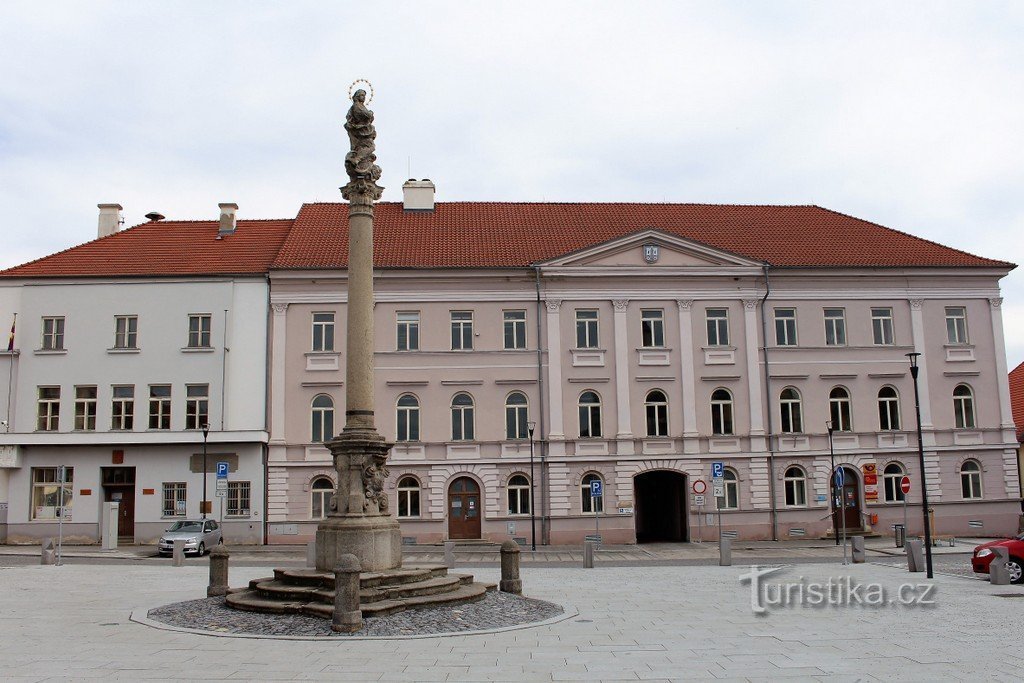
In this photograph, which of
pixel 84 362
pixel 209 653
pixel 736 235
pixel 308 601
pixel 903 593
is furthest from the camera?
pixel 736 235

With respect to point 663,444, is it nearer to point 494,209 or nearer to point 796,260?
point 796,260

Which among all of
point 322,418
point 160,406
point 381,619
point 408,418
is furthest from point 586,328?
point 381,619

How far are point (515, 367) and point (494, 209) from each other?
30.1 ft

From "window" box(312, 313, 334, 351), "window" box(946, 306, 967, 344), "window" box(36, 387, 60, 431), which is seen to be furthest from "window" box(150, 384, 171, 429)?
"window" box(946, 306, 967, 344)

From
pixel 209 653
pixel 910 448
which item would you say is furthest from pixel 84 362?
pixel 910 448

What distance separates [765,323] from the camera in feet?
134

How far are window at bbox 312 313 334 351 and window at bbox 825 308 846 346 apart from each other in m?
20.4

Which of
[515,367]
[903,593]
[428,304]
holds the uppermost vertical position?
[428,304]

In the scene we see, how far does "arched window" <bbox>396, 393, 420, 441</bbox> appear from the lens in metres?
39.4

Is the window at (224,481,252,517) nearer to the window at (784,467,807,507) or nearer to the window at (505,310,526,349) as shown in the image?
the window at (505,310,526,349)

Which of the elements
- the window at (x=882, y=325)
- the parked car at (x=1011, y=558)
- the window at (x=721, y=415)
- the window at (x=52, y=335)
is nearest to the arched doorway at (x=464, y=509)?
the window at (x=721, y=415)

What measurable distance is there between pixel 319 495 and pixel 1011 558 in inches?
972

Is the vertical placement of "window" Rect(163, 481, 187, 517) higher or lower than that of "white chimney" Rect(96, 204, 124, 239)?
lower

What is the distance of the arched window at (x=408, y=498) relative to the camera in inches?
1537
